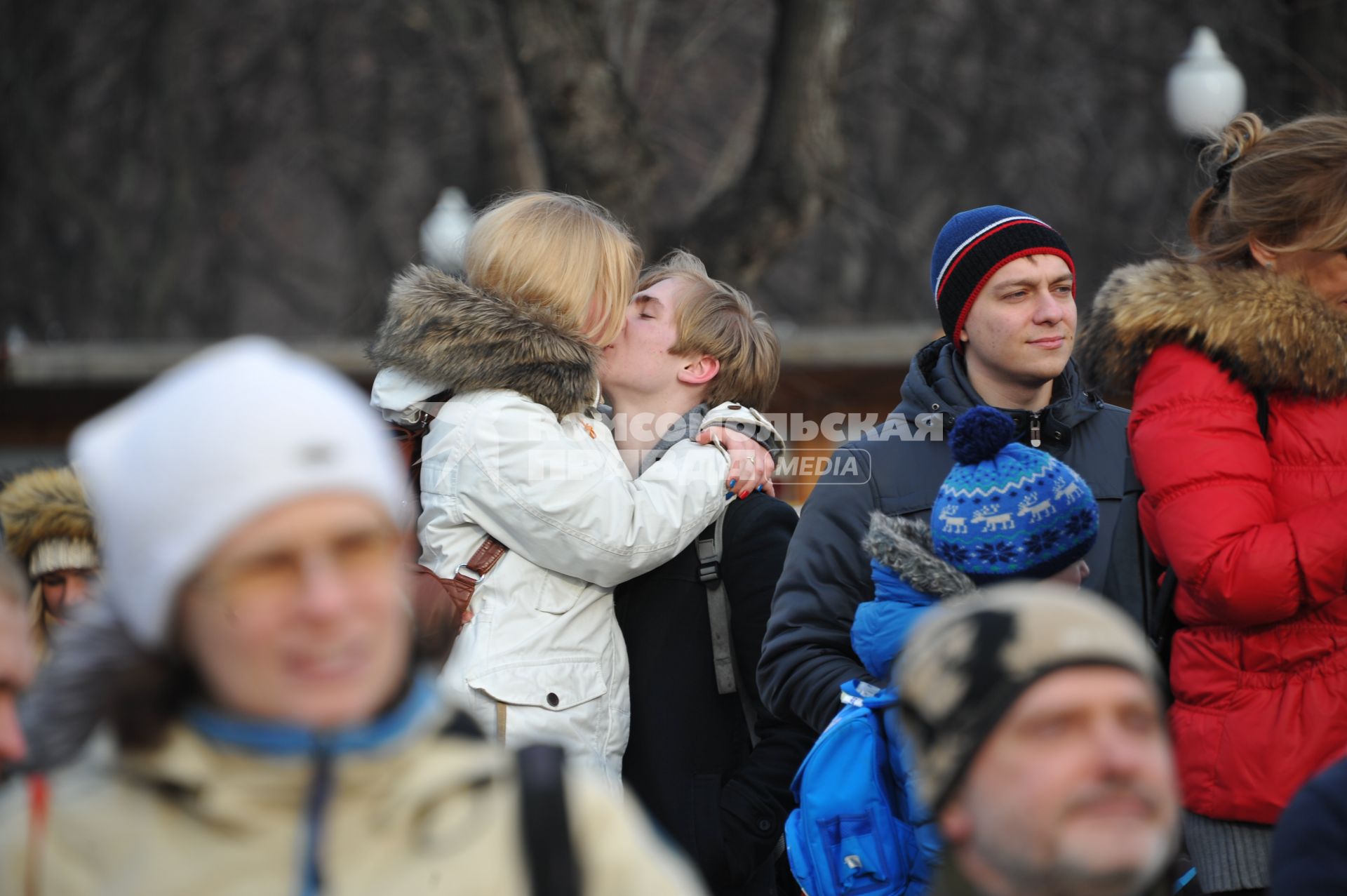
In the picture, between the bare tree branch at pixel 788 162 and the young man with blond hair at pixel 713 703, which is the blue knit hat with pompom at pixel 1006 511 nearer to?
the young man with blond hair at pixel 713 703

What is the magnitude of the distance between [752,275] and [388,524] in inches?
273

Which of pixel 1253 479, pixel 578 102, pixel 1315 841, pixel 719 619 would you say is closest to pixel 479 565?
pixel 719 619

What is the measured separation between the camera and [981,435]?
2668mm

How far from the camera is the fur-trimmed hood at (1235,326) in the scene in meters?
2.65

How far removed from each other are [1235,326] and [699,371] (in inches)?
54.8

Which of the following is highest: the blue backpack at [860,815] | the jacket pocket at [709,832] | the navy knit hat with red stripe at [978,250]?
the navy knit hat with red stripe at [978,250]

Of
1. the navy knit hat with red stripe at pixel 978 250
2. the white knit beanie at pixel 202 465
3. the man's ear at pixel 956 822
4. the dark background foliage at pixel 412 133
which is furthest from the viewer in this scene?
the dark background foliage at pixel 412 133

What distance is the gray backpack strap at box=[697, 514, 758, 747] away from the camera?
3.33 metres

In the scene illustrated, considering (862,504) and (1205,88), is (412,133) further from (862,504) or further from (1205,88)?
(862,504)

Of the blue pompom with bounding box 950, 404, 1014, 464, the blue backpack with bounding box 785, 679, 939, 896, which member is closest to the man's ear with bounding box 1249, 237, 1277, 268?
the blue pompom with bounding box 950, 404, 1014, 464

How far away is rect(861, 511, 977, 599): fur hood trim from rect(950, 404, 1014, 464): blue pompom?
188mm

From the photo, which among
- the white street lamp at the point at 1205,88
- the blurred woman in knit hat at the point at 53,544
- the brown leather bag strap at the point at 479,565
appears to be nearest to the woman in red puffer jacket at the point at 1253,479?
the brown leather bag strap at the point at 479,565

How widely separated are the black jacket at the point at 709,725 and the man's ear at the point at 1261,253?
3.99 ft

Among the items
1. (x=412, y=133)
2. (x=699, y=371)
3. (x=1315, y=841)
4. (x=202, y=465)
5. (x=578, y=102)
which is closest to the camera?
(x=202, y=465)
